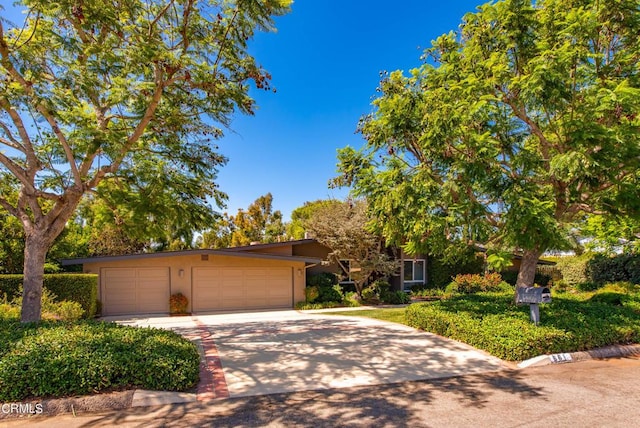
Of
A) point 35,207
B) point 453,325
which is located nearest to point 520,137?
point 453,325

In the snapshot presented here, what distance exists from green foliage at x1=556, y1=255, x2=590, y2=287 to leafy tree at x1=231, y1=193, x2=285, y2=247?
21660 millimetres

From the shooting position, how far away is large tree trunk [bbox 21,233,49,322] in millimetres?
7730

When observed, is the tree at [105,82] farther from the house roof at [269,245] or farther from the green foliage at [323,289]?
the green foliage at [323,289]

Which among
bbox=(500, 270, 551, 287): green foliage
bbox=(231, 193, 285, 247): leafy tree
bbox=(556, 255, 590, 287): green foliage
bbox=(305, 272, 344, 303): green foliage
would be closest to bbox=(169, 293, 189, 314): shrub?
bbox=(305, 272, 344, 303): green foliage

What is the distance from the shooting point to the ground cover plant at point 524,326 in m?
7.15

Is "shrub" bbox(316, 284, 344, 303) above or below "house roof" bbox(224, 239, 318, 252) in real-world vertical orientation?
below

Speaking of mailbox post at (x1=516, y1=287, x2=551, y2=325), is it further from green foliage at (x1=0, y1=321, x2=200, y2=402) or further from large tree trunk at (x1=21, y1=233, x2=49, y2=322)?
large tree trunk at (x1=21, y1=233, x2=49, y2=322)

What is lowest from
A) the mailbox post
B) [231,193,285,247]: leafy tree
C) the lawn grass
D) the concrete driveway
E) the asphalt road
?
the concrete driveway

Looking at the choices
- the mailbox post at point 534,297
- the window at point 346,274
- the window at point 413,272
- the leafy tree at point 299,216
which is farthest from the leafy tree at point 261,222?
the mailbox post at point 534,297

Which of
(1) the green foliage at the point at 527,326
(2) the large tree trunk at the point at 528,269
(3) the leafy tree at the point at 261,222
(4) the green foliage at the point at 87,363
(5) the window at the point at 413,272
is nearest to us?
(4) the green foliage at the point at 87,363

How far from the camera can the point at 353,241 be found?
1647 centimetres

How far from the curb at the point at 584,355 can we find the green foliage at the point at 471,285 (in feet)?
35.2

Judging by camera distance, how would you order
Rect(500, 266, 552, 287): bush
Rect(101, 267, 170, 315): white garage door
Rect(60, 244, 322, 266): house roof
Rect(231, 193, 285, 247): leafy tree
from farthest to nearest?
Rect(231, 193, 285, 247): leafy tree → Rect(500, 266, 552, 287): bush → Rect(101, 267, 170, 315): white garage door → Rect(60, 244, 322, 266): house roof

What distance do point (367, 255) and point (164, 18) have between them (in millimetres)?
11988
